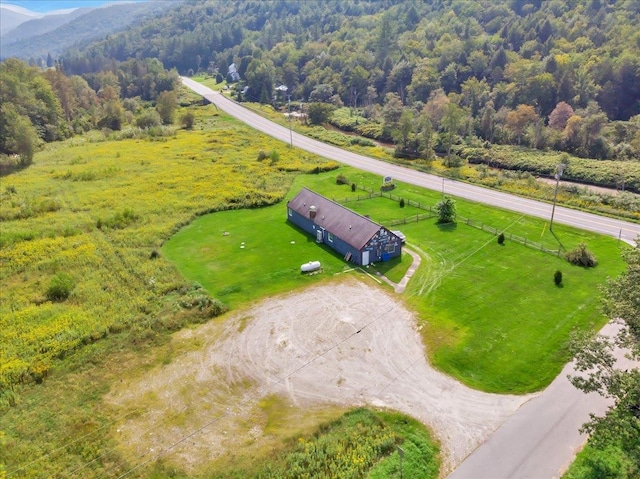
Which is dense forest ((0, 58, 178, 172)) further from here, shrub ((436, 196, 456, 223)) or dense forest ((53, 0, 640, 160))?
shrub ((436, 196, 456, 223))

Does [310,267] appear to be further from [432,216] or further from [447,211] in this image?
[432,216]

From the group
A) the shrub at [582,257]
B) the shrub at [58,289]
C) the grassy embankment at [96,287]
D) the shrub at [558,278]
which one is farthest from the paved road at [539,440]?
the shrub at [58,289]

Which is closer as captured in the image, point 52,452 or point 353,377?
point 52,452

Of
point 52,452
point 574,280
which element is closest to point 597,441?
point 574,280

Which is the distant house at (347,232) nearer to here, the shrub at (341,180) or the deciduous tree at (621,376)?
the shrub at (341,180)

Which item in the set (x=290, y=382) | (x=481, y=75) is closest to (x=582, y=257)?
(x=290, y=382)

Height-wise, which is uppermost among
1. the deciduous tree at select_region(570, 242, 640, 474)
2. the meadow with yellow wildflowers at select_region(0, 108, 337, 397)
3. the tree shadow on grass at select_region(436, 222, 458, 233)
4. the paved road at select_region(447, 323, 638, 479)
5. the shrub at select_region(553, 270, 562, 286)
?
the deciduous tree at select_region(570, 242, 640, 474)

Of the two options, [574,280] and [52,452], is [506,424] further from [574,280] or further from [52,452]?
[52,452]

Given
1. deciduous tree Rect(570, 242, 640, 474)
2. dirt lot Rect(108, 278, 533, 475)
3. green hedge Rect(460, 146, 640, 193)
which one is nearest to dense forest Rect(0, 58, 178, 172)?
dirt lot Rect(108, 278, 533, 475)
